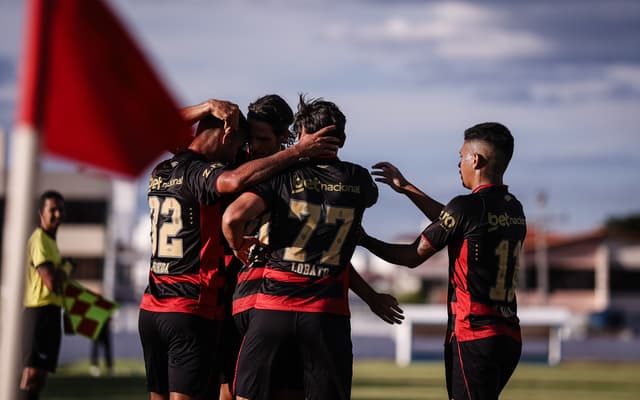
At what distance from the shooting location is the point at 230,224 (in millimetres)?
7113

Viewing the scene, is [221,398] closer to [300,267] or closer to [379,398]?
[300,267]

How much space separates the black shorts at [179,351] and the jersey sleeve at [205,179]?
86 cm

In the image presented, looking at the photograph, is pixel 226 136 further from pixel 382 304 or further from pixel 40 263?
pixel 40 263

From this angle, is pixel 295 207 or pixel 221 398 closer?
pixel 295 207

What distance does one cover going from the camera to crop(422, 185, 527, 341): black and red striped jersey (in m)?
7.44

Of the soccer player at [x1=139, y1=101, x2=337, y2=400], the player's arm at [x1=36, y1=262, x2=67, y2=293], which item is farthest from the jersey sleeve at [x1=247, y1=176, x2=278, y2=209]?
the player's arm at [x1=36, y1=262, x2=67, y2=293]

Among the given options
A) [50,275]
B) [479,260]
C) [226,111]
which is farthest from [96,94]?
[50,275]

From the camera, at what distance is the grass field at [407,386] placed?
1877cm

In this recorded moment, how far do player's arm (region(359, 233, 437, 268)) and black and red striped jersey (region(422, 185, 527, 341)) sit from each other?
74 mm

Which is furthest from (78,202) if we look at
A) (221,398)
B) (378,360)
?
(221,398)

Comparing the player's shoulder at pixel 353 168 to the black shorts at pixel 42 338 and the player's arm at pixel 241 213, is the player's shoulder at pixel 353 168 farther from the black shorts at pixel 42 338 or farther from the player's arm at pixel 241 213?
the black shorts at pixel 42 338

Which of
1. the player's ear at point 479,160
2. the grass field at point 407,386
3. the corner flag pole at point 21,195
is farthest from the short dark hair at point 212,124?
the grass field at point 407,386

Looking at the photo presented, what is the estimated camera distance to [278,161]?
7180 mm

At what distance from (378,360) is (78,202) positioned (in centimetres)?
3500
